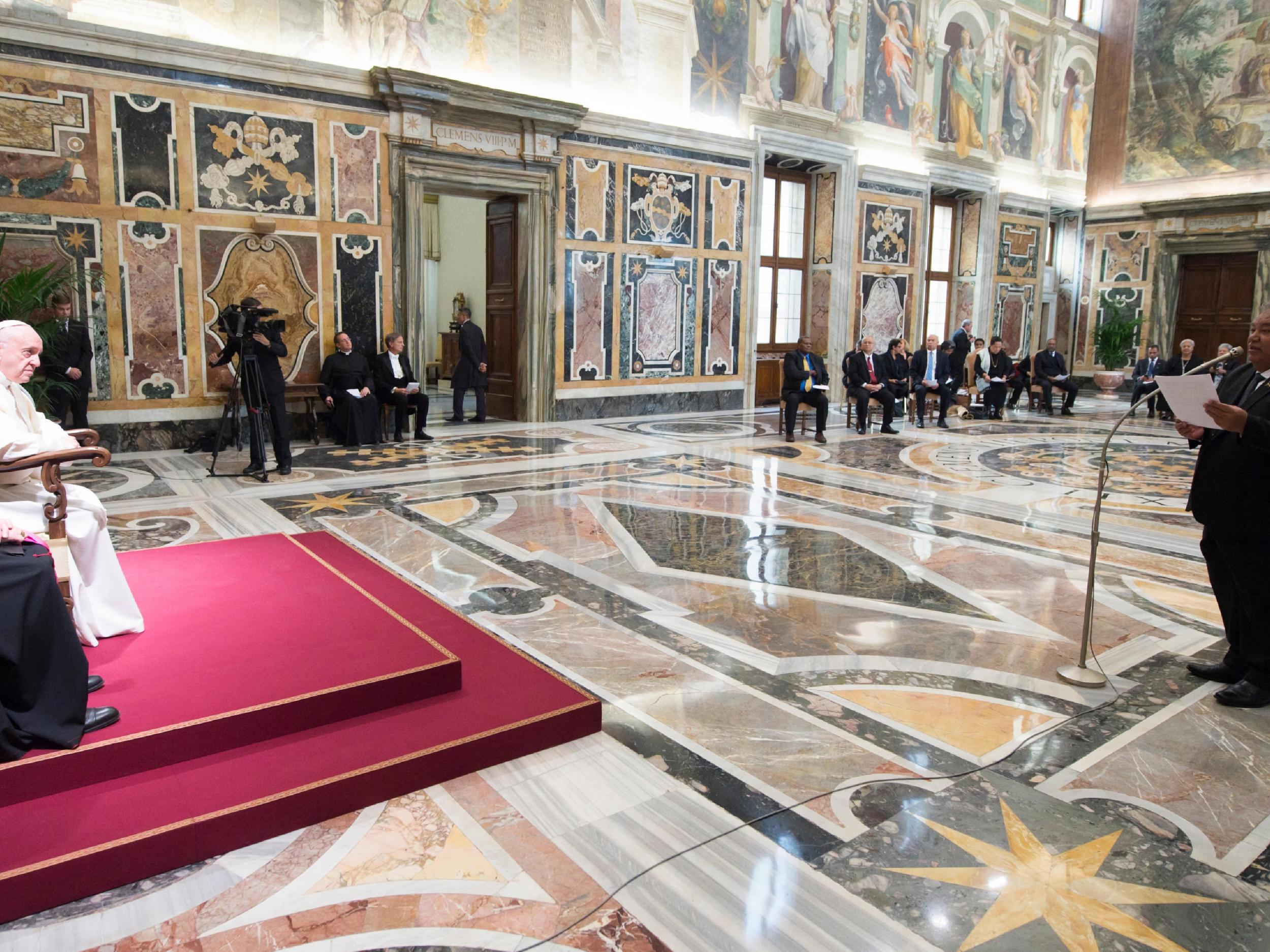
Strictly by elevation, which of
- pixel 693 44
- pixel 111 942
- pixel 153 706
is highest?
pixel 693 44

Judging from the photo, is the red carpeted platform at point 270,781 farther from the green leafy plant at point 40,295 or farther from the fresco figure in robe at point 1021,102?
the fresco figure in robe at point 1021,102

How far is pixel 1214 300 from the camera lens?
18.0 m

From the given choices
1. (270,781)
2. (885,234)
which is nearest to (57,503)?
(270,781)

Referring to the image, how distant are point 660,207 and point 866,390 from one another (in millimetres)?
3820

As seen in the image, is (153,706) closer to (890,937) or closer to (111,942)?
(111,942)

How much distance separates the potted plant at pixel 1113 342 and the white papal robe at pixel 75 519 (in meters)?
19.0

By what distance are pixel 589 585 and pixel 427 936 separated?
9.12 feet

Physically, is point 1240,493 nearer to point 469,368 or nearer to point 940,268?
point 469,368

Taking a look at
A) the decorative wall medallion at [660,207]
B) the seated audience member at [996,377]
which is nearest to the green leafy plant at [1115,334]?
the seated audience member at [996,377]

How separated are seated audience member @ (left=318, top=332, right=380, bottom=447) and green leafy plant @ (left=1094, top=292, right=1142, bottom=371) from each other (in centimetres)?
1577

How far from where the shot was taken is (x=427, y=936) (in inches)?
84.1

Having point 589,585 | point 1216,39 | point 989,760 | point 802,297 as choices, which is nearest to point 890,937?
point 989,760

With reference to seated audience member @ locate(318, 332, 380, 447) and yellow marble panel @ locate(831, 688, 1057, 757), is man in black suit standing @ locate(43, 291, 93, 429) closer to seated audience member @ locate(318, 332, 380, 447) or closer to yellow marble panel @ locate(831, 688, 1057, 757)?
seated audience member @ locate(318, 332, 380, 447)

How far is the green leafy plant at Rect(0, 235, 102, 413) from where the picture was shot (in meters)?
7.07
